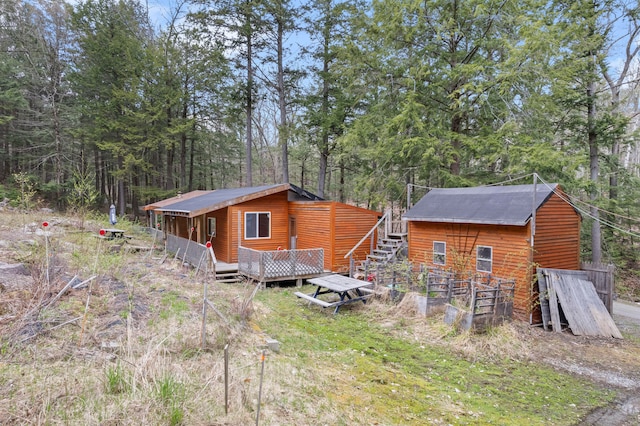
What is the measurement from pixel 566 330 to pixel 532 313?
79 cm

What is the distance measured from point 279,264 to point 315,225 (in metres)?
2.88

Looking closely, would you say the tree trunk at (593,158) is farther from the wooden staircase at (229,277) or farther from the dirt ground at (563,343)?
the wooden staircase at (229,277)

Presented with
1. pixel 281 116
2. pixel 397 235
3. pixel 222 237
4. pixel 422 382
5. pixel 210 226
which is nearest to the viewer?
pixel 422 382

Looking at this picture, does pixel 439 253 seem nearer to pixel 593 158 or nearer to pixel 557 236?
pixel 557 236

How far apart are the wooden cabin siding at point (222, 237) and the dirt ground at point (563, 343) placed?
4.65 metres

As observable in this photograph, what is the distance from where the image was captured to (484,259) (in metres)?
10.4

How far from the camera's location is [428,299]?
867 centimetres

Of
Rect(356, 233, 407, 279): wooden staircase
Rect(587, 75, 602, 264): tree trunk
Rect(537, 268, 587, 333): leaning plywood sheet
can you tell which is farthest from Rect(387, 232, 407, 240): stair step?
Rect(587, 75, 602, 264): tree trunk

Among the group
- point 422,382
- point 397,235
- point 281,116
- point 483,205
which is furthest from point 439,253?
point 281,116

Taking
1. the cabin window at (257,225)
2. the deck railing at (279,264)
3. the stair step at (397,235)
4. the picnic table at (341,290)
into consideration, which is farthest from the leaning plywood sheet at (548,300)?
the cabin window at (257,225)

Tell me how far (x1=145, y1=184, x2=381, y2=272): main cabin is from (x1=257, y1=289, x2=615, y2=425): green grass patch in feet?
19.0

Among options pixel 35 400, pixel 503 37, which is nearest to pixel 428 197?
pixel 503 37

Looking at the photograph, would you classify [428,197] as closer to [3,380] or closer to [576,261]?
[576,261]

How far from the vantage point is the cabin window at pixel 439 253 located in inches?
451
